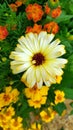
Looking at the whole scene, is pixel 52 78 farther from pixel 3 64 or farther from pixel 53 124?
pixel 53 124

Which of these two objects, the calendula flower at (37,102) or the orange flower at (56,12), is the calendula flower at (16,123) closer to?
the calendula flower at (37,102)

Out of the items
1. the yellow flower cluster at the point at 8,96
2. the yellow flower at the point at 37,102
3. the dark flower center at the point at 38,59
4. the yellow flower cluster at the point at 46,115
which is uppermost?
the dark flower center at the point at 38,59

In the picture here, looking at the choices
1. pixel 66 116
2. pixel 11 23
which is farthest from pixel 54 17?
pixel 66 116

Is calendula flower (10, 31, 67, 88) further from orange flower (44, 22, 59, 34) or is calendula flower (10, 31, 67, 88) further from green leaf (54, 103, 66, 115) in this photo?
green leaf (54, 103, 66, 115)

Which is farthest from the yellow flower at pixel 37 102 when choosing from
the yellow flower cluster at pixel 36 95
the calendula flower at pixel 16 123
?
the calendula flower at pixel 16 123

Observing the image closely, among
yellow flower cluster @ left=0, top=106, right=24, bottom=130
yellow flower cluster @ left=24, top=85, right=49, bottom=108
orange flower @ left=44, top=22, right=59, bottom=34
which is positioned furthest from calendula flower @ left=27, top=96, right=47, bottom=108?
orange flower @ left=44, top=22, right=59, bottom=34

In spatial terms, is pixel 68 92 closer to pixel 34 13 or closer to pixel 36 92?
pixel 36 92
